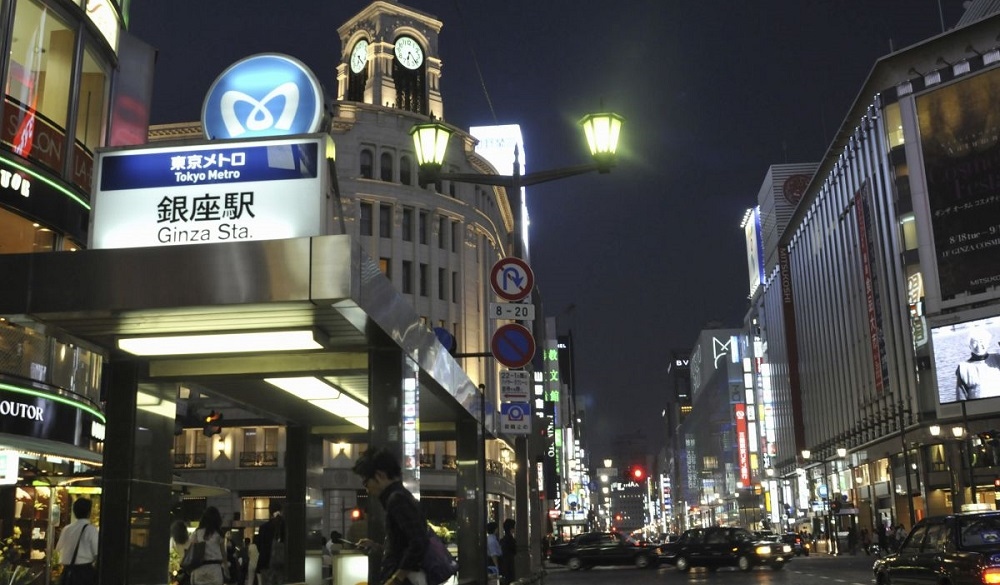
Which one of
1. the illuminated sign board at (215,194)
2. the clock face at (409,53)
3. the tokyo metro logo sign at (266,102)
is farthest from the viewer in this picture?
the clock face at (409,53)

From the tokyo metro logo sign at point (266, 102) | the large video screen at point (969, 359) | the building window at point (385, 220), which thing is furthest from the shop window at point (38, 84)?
the large video screen at point (969, 359)

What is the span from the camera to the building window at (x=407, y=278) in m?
61.5

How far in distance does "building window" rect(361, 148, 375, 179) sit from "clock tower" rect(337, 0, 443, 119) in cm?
524

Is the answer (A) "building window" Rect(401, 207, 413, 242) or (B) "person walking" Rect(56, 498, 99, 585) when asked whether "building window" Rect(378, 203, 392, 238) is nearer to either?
(A) "building window" Rect(401, 207, 413, 242)

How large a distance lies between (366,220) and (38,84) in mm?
42396

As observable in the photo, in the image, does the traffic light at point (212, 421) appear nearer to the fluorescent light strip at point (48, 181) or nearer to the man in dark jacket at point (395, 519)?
the fluorescent light strip at point (48, 181)

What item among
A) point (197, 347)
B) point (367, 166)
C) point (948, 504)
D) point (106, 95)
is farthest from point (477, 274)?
point (197, 347)

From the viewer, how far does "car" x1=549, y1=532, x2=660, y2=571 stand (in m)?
41.3

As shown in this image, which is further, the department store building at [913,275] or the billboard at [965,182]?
the department store building at [913,275]

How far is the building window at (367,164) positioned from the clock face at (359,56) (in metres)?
8.98

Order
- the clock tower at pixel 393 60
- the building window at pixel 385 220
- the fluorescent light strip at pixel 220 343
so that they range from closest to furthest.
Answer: the fluorescent light strip at pixel 220 343 → the building window at pixel 385 220 → the clock tower at pixel 393 60

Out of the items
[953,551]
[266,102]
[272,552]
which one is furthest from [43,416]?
[953,551]

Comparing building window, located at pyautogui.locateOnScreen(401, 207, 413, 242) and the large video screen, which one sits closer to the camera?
the large video screen

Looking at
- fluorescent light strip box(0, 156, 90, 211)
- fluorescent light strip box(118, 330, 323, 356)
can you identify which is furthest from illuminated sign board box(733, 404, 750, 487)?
fluorescent light strip box(118, 330, 323, 356)
